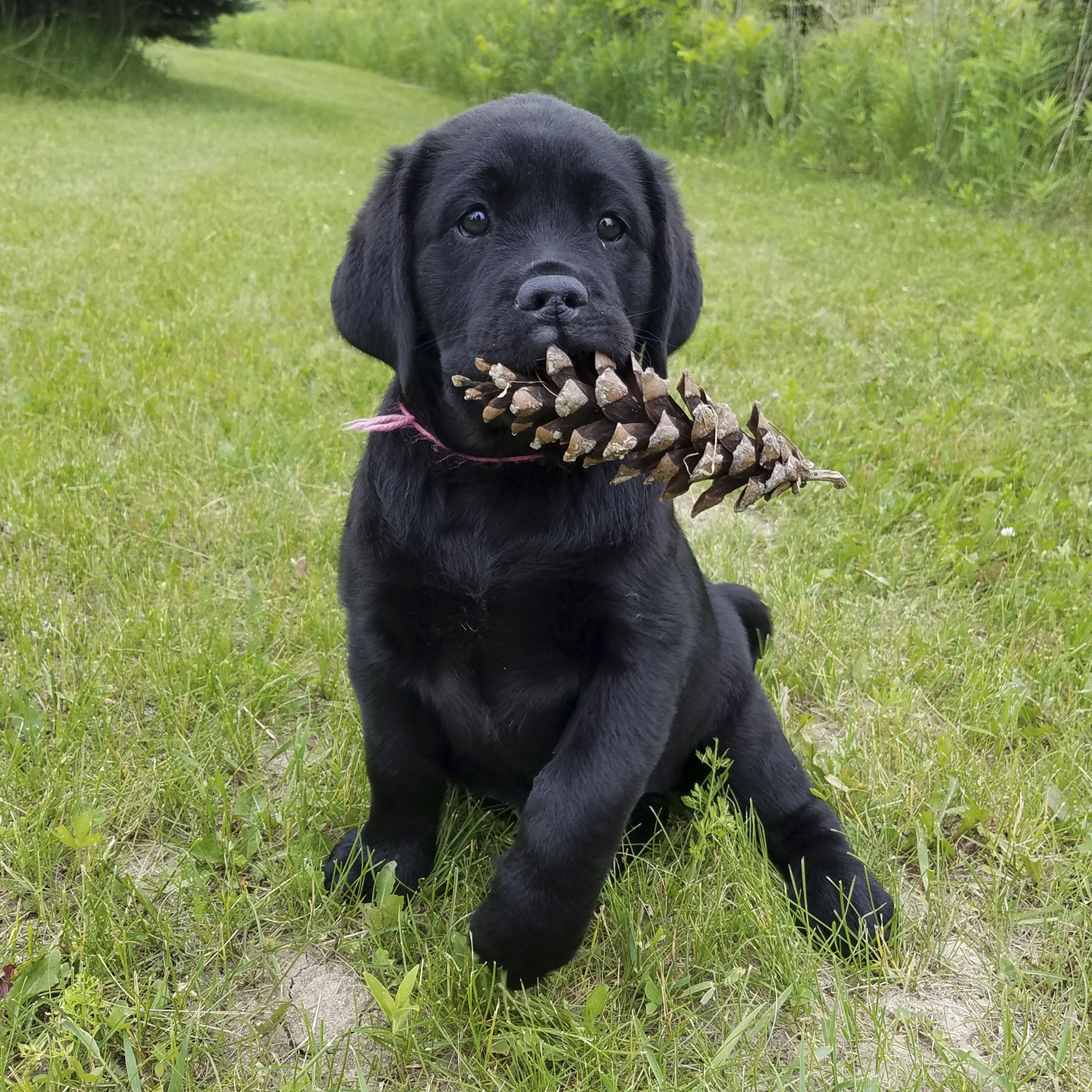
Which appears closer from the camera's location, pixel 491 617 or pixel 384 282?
pixel 491 617

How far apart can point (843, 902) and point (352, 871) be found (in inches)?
37.8

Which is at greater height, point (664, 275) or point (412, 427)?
point (664, 275)

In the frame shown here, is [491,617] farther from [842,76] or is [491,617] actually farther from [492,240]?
[842,76]

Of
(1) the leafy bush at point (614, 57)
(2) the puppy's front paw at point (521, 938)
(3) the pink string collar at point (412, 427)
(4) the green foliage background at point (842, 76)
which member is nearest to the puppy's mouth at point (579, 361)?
(3) the pink string collar at point (412, 427)

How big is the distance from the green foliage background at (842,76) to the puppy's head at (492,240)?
8.05 metres

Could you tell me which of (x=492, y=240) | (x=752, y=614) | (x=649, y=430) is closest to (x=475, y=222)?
(x=492, y=240)

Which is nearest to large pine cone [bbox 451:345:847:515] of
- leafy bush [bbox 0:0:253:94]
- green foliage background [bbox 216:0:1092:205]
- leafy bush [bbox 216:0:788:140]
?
green foliage background [bbox 216:0:1092:205]

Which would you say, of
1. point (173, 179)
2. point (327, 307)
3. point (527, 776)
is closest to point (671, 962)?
point (527, 776)

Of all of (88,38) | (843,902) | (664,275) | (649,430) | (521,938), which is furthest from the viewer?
(88,38)

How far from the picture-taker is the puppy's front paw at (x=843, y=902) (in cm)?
181

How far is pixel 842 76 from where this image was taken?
35.9 ft

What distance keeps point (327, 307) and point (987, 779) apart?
4.56 m

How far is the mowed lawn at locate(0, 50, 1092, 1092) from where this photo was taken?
61.8 inches

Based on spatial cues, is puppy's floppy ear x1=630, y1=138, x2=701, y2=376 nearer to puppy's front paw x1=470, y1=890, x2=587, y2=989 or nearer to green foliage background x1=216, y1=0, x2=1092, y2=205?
puppy's front paw x1=470, y1=890, x2=587, y2=989
